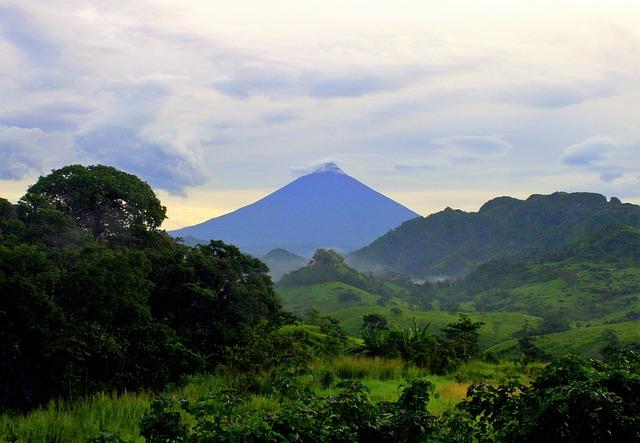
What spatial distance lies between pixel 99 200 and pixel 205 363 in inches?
523

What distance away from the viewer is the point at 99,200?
24.1m

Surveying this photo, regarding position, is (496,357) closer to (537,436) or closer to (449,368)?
(449,368)

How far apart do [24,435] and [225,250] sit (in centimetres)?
1365

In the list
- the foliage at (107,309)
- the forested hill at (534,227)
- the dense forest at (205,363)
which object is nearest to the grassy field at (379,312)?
the dense forest at (205,363)

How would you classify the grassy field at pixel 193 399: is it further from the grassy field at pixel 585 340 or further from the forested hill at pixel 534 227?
the forested hill at pixel 534 227

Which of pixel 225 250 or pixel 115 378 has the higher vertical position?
pixel 225 250

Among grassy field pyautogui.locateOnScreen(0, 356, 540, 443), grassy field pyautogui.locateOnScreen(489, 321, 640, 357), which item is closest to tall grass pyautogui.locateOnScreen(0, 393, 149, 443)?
grassy field pyautogui.locateOnScreen(0, 356, 540, 443)

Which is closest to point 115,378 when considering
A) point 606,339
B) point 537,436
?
point 537,436

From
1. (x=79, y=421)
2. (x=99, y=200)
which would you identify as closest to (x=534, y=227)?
(x=99, y=200)

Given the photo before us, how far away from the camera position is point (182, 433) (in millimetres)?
4711

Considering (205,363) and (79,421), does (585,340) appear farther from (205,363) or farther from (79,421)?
(79,421)

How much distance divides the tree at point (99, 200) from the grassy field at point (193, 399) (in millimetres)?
14211

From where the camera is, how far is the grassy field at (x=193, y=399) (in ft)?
21.8

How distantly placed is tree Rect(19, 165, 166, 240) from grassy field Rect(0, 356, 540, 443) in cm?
1421
